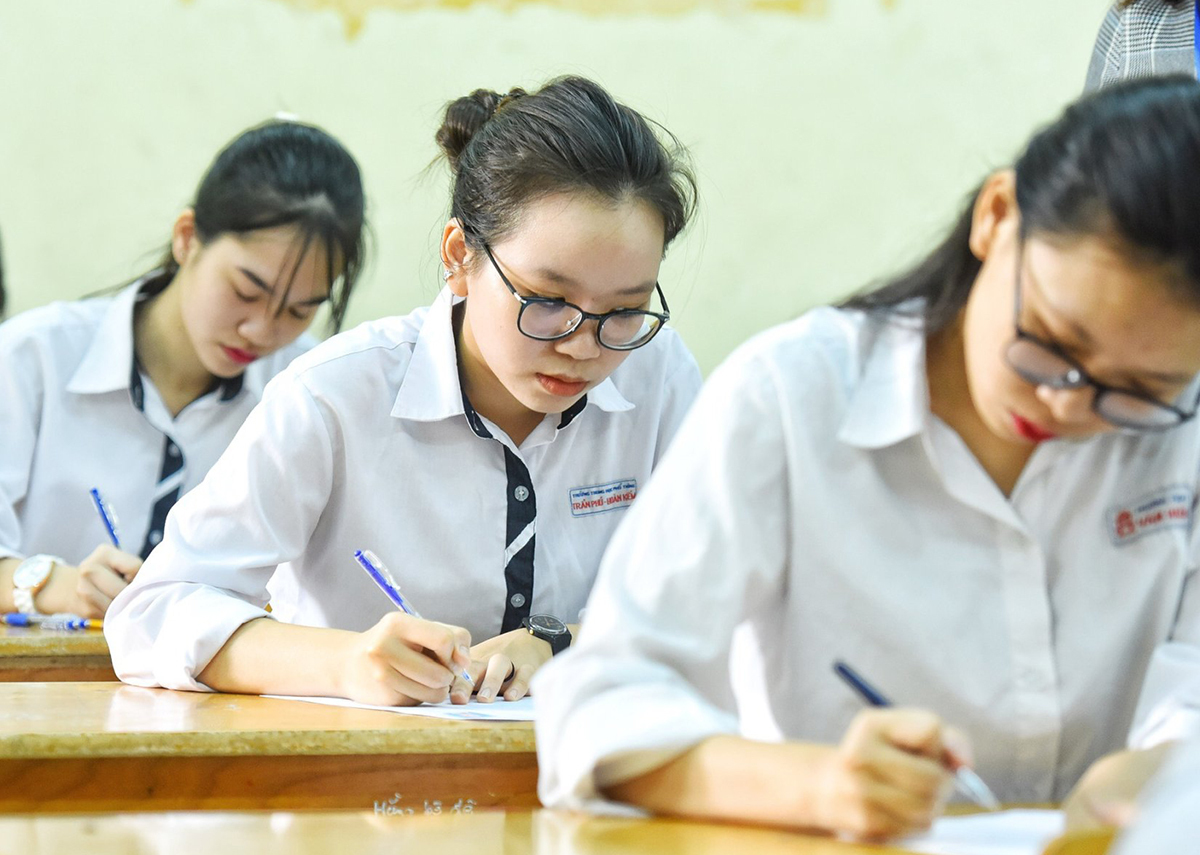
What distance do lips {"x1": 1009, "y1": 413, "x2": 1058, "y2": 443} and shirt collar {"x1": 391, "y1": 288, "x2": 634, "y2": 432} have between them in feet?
3.09

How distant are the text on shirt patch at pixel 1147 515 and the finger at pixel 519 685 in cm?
76

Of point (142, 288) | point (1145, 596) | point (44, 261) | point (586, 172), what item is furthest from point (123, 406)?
point (1145, 596)

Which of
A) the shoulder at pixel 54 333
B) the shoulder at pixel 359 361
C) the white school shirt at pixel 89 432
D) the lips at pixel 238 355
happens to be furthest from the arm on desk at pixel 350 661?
the shoulder at pixel 54 333

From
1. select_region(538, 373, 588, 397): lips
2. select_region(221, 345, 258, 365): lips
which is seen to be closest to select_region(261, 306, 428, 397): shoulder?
select_region(538, 373, 588, 397): lips

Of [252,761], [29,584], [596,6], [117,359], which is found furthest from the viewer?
[596,6]

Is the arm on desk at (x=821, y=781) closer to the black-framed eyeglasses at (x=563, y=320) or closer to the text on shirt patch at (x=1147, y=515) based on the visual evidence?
the text on shirt patch at (x=1147, y=515)

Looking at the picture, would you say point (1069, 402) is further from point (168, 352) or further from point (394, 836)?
point (168, 352)

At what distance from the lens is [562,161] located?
170cm

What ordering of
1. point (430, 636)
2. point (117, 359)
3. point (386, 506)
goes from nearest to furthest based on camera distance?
1. point (430, 636)
2. point (386, 506)
3. point (117, 359)

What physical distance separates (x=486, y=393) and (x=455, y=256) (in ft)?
0.66

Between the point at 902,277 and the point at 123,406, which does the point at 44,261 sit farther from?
the point at 902,277

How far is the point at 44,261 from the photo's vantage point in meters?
3.34

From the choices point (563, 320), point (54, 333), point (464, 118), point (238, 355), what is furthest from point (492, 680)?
point (54, 333)

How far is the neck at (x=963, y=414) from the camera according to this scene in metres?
1.08
